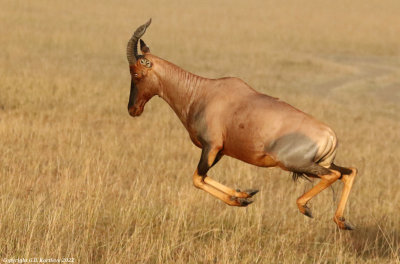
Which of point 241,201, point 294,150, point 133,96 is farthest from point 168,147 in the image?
point 294,150

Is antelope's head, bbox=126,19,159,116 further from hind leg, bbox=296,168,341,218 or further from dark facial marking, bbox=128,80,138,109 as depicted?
hind leg, bbox=296,168,341,218

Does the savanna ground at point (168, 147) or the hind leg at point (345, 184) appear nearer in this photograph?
the hind leg at point (345, 184)

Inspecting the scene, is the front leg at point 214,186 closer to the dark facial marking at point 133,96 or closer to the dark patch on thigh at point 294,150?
the dark patch on thigh at point 294,150

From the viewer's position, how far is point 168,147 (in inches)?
508

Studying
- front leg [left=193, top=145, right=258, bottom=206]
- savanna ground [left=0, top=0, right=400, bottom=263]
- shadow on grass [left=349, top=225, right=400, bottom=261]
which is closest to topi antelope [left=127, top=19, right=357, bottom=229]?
front leg [left=193, top=145, right=258, bottom=206]

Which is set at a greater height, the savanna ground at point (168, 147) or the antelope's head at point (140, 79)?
the antelope's head at point (140, 79)

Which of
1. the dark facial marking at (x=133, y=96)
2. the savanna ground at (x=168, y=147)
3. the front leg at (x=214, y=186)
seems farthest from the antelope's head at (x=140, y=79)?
the savanna ground at (x=168, y=147)

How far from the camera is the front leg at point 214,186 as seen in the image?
12.4ft

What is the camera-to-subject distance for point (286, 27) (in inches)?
1725

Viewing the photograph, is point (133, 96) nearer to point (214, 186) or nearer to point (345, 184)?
point (214, 186)

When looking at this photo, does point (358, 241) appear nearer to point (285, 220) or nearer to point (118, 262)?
point (285, 220)

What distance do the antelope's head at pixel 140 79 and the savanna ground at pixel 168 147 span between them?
61.0 inches

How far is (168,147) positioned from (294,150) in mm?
9437

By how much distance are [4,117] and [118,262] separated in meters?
Answer: 8.98
